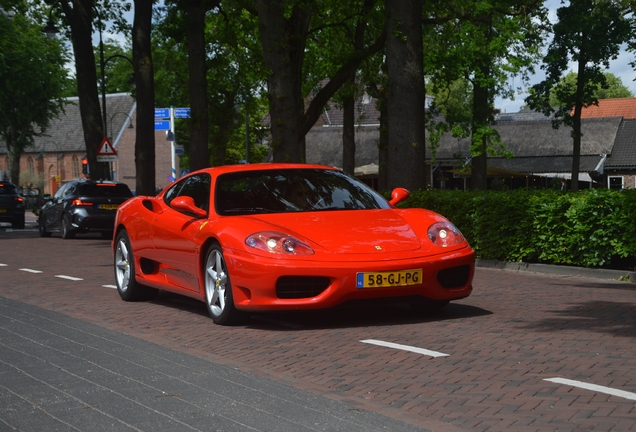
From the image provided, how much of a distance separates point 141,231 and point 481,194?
7.22 metres

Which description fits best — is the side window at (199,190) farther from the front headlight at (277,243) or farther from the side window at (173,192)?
the front headlight at (277,243)

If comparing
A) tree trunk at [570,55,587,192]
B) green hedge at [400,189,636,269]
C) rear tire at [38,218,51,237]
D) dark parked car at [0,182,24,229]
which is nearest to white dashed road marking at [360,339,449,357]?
green hedge at [400,189,636,269]

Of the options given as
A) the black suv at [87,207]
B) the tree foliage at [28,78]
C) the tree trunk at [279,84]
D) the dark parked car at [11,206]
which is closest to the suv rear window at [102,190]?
the black suv at [87,207]

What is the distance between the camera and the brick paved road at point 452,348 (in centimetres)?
533

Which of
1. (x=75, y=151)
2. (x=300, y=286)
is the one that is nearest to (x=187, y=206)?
(x=300, y=286)

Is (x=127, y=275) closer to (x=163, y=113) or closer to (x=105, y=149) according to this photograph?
(x=105, y=149)

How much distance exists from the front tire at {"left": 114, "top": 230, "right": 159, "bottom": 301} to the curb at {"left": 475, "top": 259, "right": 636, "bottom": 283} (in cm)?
585

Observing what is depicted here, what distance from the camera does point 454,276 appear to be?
344 inches

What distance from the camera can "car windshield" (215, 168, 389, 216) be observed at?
9219 millimetres

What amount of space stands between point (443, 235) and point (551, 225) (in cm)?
600

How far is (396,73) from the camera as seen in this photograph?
57.1 ft

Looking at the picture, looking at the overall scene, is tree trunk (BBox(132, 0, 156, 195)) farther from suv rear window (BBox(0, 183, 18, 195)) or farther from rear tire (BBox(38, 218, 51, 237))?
suv rear window (BBox(0, 183, 18, 195))

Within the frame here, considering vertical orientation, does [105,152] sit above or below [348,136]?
below

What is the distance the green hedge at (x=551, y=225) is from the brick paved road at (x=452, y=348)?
1202 mm
